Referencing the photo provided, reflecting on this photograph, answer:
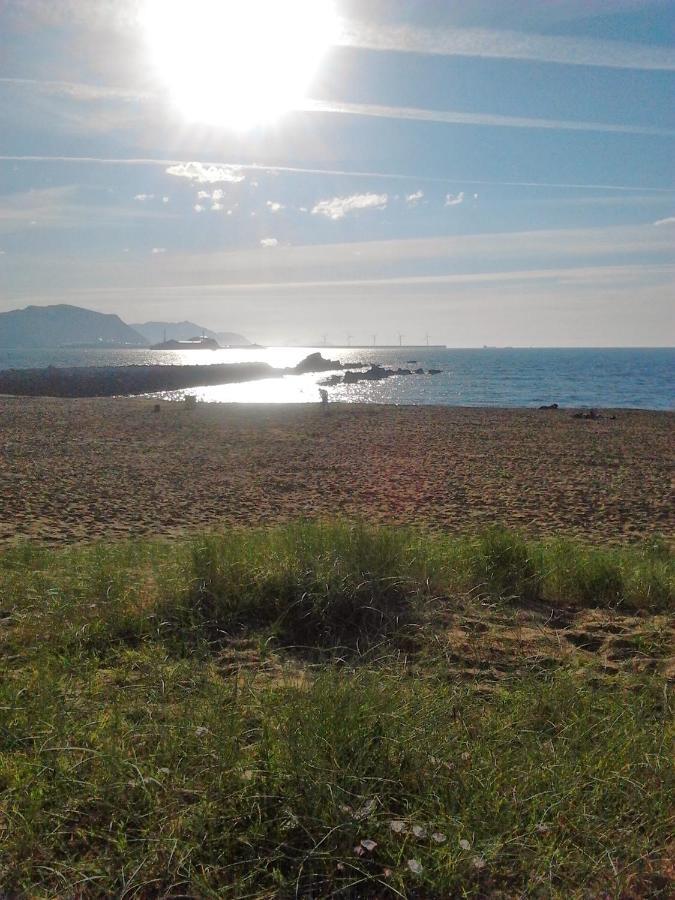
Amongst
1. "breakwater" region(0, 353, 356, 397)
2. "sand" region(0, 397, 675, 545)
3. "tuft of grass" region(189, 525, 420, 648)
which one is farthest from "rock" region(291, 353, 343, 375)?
"tuft of grass" region(189, 525, 420, 648)

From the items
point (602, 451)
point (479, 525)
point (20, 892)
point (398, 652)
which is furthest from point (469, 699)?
point (602, 451)

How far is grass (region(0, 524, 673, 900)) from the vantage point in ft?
6.65

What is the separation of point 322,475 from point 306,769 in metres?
9.70

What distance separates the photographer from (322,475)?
39.3 ft

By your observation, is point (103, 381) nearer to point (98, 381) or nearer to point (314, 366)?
point (98, 381)

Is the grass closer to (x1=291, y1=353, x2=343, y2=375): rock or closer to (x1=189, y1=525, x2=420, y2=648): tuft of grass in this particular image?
(x1=189, y1=525, x2=420, y2=648): tuft of grass

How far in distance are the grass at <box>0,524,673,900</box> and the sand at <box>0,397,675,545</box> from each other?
421 cm

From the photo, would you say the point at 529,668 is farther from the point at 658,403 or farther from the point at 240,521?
the point at 658,403

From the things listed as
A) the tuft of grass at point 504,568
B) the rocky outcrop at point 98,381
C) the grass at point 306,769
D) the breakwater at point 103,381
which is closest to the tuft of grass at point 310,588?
the grass at point 306,769

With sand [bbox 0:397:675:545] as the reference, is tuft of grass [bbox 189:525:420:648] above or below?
above

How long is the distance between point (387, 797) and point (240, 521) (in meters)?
6.26

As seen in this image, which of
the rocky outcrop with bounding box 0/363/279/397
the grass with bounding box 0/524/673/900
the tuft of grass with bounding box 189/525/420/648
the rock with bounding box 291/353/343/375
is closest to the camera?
the grass with bounding box 0/524/673/900

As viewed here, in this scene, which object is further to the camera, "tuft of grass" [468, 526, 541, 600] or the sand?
the sand

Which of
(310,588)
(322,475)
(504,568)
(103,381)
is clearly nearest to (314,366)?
(103,381)
